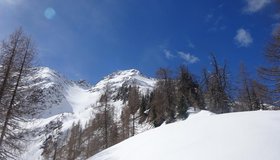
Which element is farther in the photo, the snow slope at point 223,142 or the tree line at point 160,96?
the tree line at point 160,96

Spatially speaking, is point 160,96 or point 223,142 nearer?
point 223,142

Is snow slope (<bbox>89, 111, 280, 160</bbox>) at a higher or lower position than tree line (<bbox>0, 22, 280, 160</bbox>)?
lower

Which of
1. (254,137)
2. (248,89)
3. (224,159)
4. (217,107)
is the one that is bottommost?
(224,159)

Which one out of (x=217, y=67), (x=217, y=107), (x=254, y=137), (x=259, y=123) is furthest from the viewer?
(x=217, y=67)

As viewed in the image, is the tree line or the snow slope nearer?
the snow slope

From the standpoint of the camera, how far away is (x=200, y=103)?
108 ft

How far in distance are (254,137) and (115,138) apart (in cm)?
2714

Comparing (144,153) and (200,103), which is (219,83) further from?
(144,153)

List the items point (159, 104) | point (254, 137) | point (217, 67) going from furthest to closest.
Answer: point (159, 104), point (217, 67), point (254, 137)

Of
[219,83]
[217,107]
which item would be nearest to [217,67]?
[219,83]

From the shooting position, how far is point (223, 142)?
291 inches

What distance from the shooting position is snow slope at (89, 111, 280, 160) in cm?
644

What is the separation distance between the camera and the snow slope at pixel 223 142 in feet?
21.1

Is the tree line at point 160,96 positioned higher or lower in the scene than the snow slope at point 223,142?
higher
